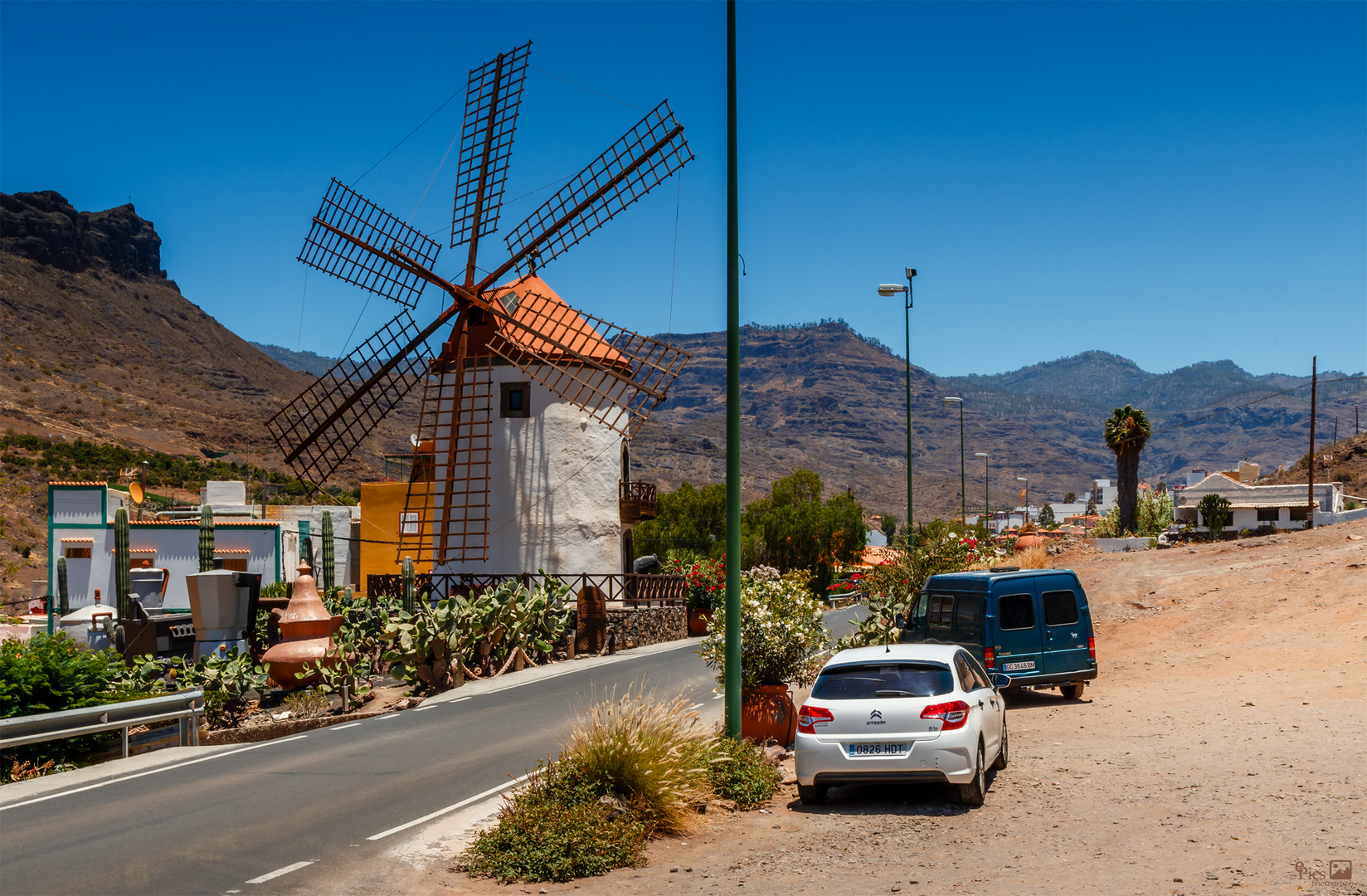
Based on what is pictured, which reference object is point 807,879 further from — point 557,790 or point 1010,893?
point 557,790

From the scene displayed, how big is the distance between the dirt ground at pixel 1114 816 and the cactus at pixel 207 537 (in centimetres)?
2535

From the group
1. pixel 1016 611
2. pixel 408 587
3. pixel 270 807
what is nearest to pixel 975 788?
pixel 270 807

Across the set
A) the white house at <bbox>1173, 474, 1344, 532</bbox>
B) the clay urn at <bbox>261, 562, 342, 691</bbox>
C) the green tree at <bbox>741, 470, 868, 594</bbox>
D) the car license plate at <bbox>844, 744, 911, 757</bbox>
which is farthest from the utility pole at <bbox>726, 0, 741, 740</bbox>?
the white house at <bbox>1173, 474, 1344, 532</bbox>

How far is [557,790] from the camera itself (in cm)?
1058

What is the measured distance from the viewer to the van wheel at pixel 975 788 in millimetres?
10891

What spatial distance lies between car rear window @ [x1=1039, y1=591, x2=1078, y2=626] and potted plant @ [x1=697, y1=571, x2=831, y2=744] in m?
5.04

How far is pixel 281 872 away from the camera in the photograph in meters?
9.25

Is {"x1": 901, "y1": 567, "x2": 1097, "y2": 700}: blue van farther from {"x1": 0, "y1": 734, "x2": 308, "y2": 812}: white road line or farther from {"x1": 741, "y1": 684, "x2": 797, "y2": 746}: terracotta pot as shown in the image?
{"x1": 0, "y1": 734, "x2": 308, "y2": 812}: white road line

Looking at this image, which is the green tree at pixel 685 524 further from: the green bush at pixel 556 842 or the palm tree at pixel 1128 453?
the green bush at pixel 556 842

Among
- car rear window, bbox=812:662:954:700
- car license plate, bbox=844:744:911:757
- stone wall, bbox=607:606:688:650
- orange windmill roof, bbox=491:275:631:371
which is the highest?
orange windmill roof, bbox=491:275:631:371

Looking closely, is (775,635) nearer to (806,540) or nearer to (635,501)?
(635,501)

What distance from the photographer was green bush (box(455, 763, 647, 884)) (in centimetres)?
925

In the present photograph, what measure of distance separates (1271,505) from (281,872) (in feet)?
241

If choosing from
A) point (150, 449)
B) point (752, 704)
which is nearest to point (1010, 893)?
point (752, 704)
